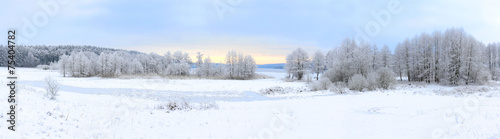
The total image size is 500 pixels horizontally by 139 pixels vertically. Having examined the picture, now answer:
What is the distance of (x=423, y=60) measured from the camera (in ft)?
181

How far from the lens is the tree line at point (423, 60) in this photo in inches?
1647

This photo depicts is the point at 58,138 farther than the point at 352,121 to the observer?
No

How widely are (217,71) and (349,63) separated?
6358 cm

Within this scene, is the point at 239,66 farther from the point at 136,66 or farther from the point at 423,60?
the point at 423,60

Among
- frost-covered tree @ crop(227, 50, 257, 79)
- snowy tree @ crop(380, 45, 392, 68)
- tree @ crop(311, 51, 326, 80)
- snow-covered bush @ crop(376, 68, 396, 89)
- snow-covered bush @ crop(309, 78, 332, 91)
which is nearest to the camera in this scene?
snow-covered bush @ crop(376, 68, 396, 89)

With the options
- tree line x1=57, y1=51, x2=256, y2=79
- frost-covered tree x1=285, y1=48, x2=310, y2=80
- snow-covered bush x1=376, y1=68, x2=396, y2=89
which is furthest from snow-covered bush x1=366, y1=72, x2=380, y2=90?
tree line x1=57, y1=51, x2=256, y2=79

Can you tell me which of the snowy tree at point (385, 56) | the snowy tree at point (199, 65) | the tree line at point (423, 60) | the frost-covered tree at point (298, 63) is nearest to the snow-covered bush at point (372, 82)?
the tree line at point (423, 60)

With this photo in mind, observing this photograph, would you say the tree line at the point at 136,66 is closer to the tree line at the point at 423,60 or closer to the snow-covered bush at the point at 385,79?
the tree line at the point at 423,60

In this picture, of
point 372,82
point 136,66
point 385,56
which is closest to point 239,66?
point 136,66

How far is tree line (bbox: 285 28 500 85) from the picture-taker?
137ft

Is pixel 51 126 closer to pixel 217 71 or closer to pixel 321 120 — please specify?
pixel 321 120

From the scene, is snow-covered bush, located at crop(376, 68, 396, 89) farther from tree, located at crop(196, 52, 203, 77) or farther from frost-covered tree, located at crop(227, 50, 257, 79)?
tree, located at crop(196, 52, 203, 77)

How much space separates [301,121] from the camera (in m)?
11.6

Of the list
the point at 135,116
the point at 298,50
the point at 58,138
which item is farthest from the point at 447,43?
the point at 58,138
